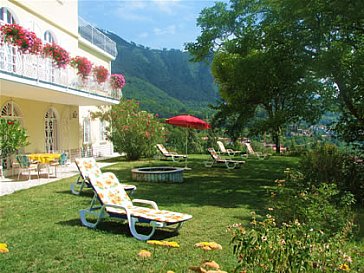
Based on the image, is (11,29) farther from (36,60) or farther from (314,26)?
(314,26)

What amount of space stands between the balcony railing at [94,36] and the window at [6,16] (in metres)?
7.87

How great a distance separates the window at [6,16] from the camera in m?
13.1

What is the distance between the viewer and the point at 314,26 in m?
9.66

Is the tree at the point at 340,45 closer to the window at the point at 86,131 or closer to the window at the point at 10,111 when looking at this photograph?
the window at the point at 10,111

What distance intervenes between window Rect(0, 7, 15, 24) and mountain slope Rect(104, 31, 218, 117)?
102ft

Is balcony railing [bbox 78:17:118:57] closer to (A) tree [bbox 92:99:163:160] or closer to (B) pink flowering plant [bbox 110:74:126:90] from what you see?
(B) pink flowering plant [bbox 110:74:126:90]

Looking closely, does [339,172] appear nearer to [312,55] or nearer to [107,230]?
[312,55]

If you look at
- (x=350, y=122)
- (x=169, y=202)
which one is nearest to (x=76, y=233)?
(x=169, y=202)

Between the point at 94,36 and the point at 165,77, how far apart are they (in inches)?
1541

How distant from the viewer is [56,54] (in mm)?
13734

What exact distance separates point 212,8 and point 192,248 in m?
19.9

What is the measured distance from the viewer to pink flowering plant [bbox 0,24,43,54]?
11.2m

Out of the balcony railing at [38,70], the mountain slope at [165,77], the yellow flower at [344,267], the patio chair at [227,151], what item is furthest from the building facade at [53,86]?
the mountain slope at [165,77]

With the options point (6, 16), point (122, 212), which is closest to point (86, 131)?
point (6, 16)
